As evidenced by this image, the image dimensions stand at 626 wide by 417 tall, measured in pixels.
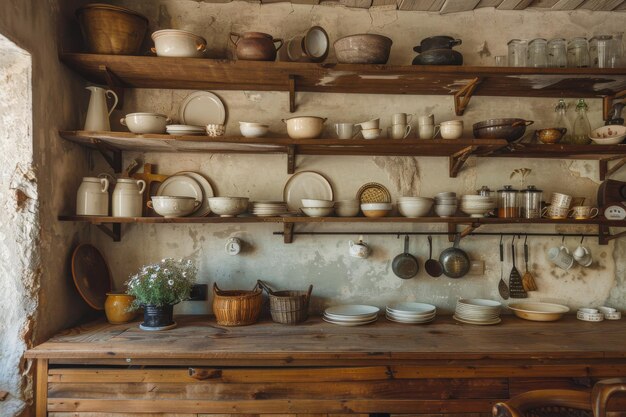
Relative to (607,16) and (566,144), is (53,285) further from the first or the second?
(607,16)

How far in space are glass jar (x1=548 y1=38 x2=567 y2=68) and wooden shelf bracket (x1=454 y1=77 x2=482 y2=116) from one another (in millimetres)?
480

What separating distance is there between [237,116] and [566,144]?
190 cm

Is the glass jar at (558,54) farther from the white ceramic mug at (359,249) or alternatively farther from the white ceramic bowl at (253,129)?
the white ceramic bowl at (253,129)

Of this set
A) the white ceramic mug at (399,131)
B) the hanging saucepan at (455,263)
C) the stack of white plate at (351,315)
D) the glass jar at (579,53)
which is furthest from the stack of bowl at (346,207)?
the glass jar at (579,53)

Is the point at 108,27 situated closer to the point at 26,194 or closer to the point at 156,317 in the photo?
the point at 26,194

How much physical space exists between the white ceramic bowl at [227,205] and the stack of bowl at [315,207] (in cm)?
34

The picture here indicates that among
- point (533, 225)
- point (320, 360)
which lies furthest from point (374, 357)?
point (533, 225)

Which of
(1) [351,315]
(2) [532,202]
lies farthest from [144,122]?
(2) [532,202]

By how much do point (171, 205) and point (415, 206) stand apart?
1.32 meters

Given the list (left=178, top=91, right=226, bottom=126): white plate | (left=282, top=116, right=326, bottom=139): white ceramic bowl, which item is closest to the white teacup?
(left=282, top=116, right=326, bottom=139): white ceramic bowl

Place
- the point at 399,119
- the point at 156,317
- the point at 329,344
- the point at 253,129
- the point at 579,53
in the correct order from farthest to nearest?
the point at 579,53 < the point at 399,119 < the point at 253,129 < the point at 156,317 < the point at 329,344

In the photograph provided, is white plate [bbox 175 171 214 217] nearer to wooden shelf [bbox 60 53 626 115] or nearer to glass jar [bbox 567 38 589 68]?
wooden shelf [bbox 60 53 626 115]

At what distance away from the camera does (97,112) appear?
90.3 inches

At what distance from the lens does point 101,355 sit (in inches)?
73.0
